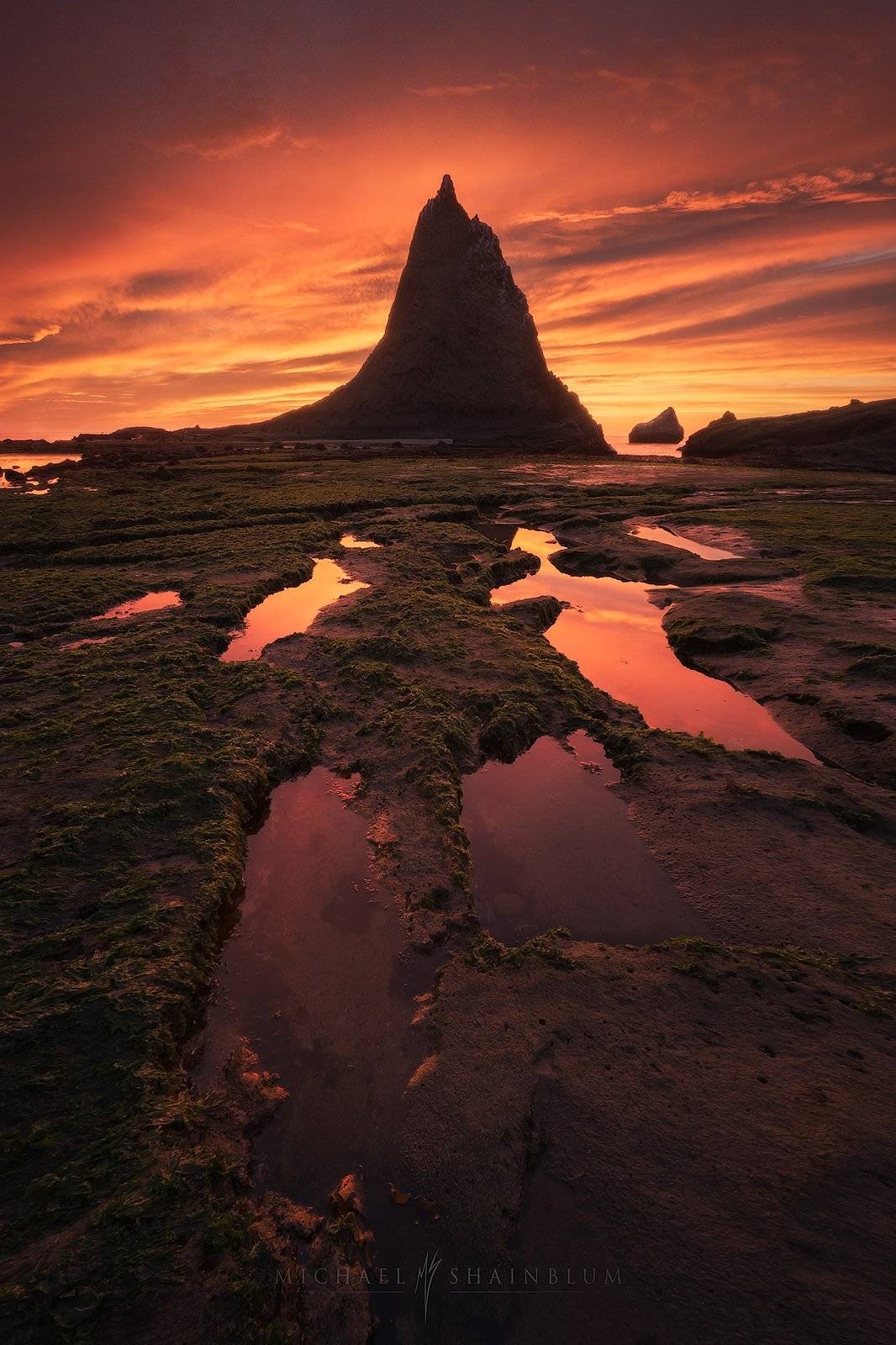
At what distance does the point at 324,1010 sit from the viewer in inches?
193

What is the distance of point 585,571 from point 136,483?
105 ft

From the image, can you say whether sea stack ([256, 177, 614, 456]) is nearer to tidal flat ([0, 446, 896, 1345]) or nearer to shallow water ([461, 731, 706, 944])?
tidal flat ([0, 446, 896, 1345])

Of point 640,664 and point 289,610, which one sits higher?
point 289,610

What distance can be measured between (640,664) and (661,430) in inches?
6320

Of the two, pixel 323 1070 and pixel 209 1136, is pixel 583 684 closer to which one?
pixel 323 1070

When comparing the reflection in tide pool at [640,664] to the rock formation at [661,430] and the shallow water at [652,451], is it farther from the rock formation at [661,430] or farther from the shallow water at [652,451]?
the rock formation at [661,430]

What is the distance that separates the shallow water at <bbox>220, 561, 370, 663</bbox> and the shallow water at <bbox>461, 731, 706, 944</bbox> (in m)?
6.71

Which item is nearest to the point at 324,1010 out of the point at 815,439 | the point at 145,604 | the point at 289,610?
the point at 289,610

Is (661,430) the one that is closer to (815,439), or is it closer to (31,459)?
(815,439)

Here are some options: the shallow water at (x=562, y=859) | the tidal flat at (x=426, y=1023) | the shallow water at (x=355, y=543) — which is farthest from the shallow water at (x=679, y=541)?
the shallow water at (x=562, y=859)

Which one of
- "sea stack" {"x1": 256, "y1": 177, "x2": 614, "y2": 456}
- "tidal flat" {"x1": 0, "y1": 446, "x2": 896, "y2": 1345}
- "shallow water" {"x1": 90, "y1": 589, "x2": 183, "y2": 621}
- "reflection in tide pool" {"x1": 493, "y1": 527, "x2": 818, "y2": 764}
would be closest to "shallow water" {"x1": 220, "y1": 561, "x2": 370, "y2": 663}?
"tidal flat" {"x1": 0, "y1": 446, "x2": 896, "y2": 1345}

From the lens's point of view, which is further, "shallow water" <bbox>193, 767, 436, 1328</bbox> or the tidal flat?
"shallow water" <bbox>193, 767, 436, 1328</bbox>

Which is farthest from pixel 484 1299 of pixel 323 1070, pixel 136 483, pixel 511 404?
pixel 511 404

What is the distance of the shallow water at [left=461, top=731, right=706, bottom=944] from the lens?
5801 mm
